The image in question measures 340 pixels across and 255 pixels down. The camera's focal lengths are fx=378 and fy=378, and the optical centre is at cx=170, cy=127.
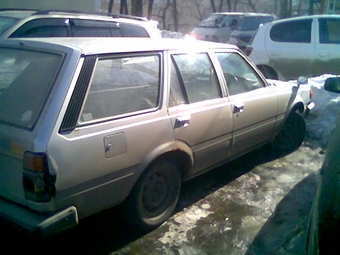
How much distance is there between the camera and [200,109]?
3.75m

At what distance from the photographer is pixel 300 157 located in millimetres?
5445

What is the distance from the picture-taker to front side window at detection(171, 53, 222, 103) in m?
3.73

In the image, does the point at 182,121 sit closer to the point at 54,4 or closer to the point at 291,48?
the point at 291,48

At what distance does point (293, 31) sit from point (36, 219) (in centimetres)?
806

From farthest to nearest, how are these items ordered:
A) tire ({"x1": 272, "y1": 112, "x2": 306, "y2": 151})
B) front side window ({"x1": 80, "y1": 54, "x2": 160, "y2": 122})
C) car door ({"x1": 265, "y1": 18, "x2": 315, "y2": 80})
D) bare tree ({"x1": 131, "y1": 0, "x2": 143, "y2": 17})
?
bare tree ({"x1": 131, "y1": 0, "x2": 143, "y2": 17}) < car door ({"x1": 265, "y1": 18, "x2": 315, "y2": 80}) < tire ({"x1": 272, "y1": 112, "x2": 306, "y2": 151}) < front side window ({"x1": 80, "y1": 54, "x2": 160, "y2": 122})

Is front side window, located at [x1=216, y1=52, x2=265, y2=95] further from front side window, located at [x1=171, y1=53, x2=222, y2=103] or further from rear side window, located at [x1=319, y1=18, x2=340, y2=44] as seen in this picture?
rear side window, located at [x1=319, y1=18, x2=340, y2=44]

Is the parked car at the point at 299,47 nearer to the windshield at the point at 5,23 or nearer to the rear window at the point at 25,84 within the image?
the windshield at the point at 5,23

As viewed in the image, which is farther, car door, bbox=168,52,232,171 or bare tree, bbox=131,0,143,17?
bare tree, bbox=131,0,143,17

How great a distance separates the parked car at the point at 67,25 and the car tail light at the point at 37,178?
10.5ft

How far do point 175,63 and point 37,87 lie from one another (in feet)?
4.56

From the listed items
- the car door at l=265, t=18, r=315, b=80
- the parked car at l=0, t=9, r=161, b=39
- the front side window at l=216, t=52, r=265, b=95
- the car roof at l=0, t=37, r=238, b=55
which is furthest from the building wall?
the front side window at l=216, t=52, r=265, b=95

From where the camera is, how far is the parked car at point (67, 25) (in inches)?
214

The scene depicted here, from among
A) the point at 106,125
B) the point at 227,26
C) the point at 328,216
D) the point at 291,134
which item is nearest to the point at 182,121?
the point at 106,125

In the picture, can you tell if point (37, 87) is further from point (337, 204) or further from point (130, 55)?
point (337, 204)
